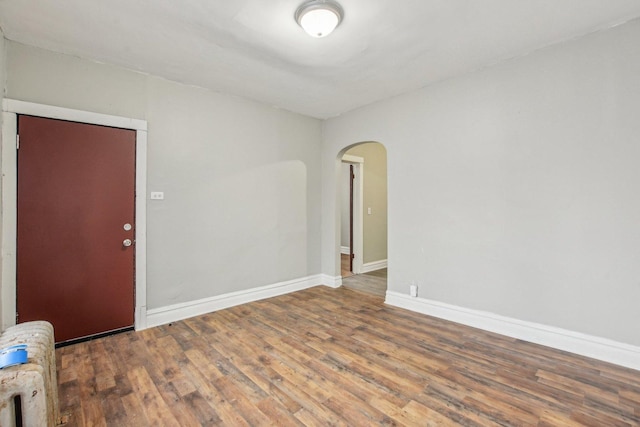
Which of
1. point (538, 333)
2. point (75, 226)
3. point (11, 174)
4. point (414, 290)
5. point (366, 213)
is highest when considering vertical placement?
point (11, 174)

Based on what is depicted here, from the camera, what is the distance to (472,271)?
3127 millimetres

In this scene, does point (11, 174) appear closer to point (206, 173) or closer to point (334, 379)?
point (206, 173)

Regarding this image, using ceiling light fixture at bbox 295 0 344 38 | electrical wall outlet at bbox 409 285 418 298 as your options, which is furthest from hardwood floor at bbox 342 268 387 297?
ceiling light fixture at bbox 295 0 344 38

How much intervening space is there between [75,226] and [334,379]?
8.83 ft

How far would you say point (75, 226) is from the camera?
2.73 m

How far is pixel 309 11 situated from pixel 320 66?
91 centimetres

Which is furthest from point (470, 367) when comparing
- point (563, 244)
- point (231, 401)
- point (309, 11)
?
point (309, 11)

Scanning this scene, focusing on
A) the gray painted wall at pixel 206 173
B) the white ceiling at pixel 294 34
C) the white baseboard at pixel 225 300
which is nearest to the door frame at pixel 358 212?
the white baseboard at pixel 225 300

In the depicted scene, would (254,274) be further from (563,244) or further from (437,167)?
(563,244)

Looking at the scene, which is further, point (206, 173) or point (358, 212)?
point (358, 212)

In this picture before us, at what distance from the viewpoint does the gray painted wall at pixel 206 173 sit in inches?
109

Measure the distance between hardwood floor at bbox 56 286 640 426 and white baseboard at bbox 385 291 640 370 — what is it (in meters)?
0.10

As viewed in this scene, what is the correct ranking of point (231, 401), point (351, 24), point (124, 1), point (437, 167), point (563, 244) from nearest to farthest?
point (231, 401) < point (124, 1) < point (351, 24) < point (563, 244) < point (437, 167)

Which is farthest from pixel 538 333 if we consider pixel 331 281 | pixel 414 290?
pixel 331 281
